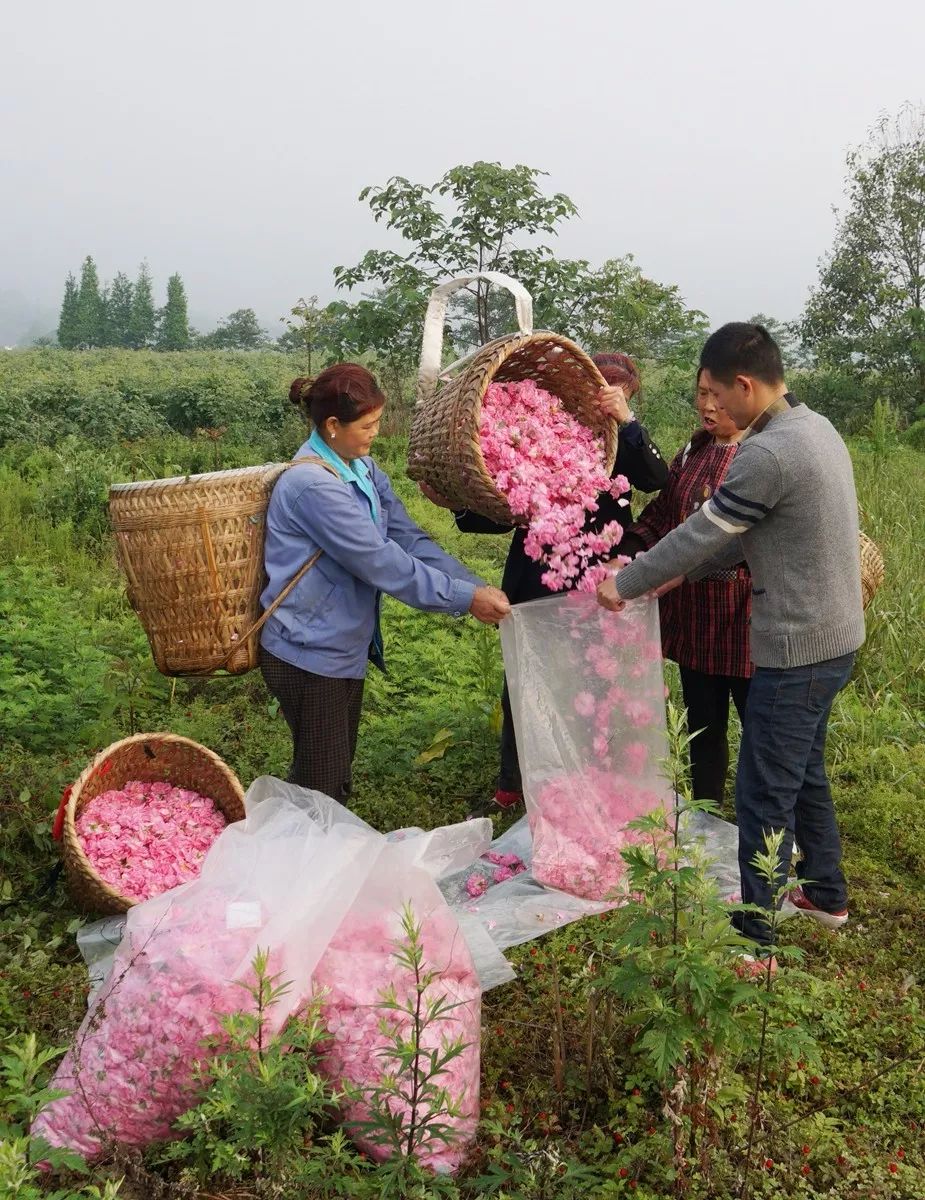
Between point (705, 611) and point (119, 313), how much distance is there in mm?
73205

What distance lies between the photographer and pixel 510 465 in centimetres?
289

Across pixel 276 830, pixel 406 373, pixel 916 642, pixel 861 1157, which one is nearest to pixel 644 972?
pixel 861 1157

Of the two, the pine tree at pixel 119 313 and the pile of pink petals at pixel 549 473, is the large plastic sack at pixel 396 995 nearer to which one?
the pile of pink petals at pixel 549 473

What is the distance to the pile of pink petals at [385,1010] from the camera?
2105 millimetres

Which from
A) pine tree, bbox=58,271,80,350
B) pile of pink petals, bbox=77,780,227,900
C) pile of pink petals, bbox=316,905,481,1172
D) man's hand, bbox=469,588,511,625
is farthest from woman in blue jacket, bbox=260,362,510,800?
pine tree, bbox=58,271,80,350

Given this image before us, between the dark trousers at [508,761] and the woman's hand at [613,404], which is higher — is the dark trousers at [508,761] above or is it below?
below

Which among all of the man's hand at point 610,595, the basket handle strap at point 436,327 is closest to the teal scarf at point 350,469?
the basket handle strap at point 436,327

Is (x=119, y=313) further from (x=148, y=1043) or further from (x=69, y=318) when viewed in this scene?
(x=148, y=1043)

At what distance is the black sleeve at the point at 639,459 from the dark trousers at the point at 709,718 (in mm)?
628

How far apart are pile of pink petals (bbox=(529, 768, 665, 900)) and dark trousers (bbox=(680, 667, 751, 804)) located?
0.70 ft

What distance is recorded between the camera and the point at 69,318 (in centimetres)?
7138

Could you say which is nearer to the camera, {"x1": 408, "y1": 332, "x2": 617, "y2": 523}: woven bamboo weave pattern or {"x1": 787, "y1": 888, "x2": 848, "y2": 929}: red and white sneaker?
{"x1": 408, "y1": 332, "x2": 617, "y2": 523}: woven bamboo weave pattern

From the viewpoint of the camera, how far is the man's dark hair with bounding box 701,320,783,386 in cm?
265

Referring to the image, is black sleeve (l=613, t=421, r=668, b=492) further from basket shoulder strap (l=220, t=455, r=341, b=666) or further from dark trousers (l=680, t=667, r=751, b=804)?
basket shoulder strap (l=220, t=455, r=341, b=666)
